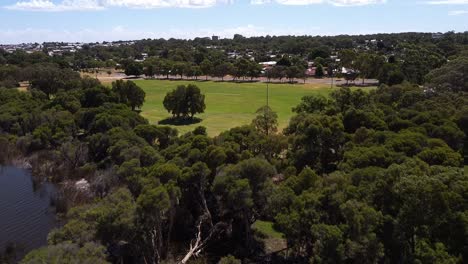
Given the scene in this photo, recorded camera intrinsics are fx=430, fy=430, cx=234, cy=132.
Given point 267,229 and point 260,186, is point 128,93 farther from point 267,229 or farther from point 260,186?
point 260,186

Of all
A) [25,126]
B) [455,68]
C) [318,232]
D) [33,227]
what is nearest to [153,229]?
[318,232]

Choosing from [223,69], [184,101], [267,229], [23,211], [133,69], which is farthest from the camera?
[133,69]

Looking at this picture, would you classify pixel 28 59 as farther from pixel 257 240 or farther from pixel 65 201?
pixel 257 240

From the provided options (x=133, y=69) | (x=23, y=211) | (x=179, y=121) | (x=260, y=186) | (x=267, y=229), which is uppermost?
(x=133, y=69)

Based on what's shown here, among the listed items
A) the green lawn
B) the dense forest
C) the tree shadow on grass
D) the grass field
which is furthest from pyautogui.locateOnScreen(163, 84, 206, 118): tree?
the green lawn

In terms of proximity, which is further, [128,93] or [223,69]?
[223,69]

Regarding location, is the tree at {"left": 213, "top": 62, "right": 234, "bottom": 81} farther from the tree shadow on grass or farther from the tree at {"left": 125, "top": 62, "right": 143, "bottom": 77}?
the tree shadow on grass

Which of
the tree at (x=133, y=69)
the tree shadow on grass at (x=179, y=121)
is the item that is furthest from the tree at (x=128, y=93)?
the tree at (x=133, y=69)

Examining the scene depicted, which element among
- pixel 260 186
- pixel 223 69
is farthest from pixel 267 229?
pixel 223 69
